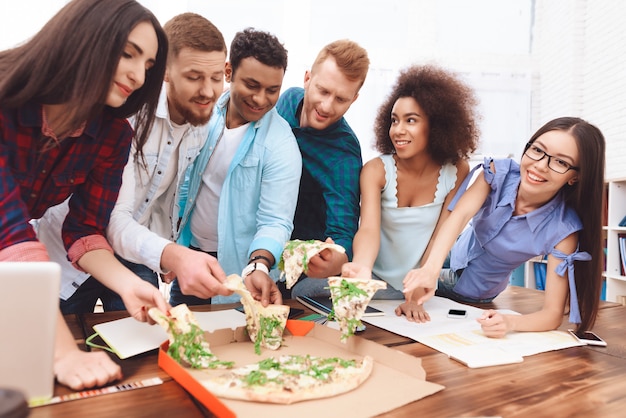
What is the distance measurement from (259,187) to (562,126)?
1115mm

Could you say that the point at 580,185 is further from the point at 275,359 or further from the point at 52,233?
the point at 52,233

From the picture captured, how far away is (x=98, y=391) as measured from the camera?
947 mm

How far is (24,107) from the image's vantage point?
116 cm

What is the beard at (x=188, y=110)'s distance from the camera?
1.74 meters

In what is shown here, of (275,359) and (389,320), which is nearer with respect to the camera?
(275,359)

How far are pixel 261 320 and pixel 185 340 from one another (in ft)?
0.76

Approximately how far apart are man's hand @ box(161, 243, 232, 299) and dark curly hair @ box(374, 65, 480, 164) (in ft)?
3.62

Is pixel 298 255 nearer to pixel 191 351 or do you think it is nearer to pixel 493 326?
pixel 191 351

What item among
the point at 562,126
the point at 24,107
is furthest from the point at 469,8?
the point at 24,107

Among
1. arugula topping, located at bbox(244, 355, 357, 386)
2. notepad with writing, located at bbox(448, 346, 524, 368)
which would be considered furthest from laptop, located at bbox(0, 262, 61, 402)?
notepad with writing, located at bbox(448, 346, 524, 368)

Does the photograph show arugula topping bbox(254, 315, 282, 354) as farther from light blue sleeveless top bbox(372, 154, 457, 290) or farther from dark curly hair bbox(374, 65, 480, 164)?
dark curly hair bbox(374, 65, 480, 164)

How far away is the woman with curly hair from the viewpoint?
6.57 ft

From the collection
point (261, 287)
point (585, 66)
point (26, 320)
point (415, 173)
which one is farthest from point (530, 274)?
point (26, 320)

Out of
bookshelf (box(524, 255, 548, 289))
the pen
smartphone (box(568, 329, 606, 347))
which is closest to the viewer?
the pen
